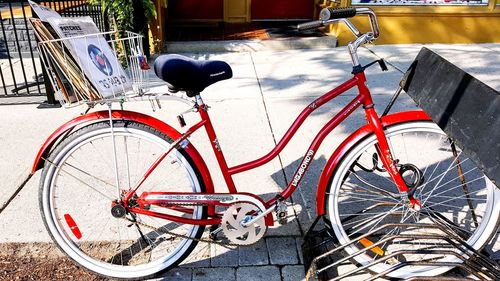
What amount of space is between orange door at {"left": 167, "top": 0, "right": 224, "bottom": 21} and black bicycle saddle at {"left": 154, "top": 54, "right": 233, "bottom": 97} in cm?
652

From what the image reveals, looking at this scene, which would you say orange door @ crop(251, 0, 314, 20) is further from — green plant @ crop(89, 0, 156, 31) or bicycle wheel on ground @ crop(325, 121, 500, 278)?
bicycle wheel on ground @ crop(325, 121, 500, 278)

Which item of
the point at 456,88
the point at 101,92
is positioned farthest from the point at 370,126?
the point at 101,92

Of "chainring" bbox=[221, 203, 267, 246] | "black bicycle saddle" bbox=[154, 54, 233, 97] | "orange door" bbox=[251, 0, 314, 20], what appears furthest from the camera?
"orange door" bbox=[251, 0, 314, 20]

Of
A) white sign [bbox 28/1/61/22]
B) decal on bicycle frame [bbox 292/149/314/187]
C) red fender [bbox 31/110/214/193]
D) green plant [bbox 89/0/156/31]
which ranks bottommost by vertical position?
decal on bicycle frame [bbox 292/149/314/187]

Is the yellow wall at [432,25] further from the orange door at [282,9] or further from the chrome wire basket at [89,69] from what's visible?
the chrome wire basket at [89,69]

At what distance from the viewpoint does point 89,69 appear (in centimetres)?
211

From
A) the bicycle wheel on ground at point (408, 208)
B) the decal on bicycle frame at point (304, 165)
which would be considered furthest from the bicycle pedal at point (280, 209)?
the bicycle wheel on ground at point (408, 208)

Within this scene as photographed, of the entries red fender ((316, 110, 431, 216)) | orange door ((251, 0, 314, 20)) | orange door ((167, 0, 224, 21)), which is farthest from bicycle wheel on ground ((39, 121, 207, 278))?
orange door ((251, 0, 314, 20))

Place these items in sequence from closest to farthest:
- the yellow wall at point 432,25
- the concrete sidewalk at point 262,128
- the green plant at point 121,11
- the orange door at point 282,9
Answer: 1. the concrete sidewalk at point 262,128
2. the green plant at point 121,11
3. the yellow wall at point 432,25
4. the orange door at point 282,9

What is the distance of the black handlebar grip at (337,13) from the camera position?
220 centimetres

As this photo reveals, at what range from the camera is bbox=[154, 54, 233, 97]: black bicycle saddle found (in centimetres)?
215

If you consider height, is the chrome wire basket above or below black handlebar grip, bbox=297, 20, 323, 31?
below

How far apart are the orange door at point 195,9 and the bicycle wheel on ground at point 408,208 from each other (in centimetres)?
567

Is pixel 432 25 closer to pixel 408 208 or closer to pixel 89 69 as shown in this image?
pixel 408 208
